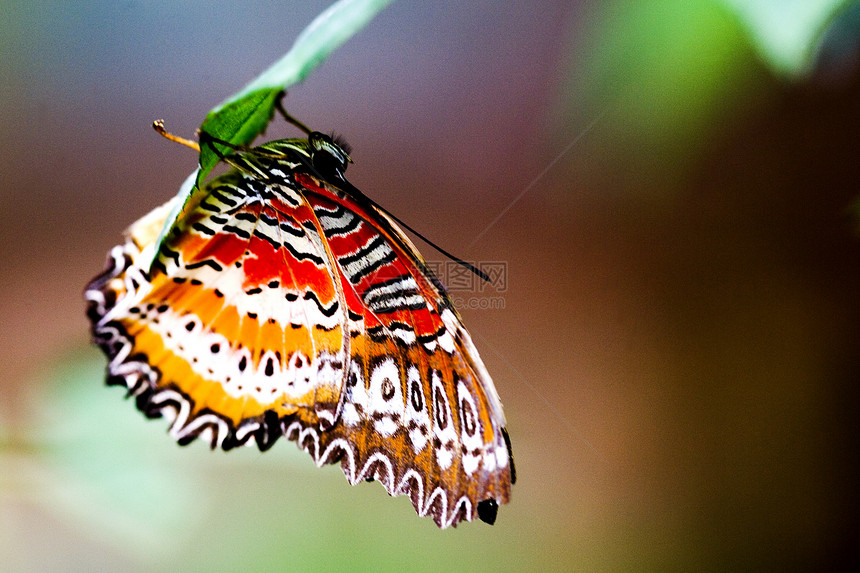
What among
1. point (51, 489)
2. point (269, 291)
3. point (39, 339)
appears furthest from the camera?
point (39, 339)

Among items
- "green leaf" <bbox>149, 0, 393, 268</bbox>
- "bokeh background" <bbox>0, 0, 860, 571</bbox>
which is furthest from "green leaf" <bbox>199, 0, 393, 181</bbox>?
"bokeh background" <bbox>0, 0, 860, 571</bbox>

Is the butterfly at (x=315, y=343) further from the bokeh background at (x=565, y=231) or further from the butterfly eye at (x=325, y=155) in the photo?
the bokeh background at (x=565, y=231)

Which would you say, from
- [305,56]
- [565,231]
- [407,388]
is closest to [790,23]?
[305,56]

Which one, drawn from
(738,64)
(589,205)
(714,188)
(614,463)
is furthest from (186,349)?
(714,188)

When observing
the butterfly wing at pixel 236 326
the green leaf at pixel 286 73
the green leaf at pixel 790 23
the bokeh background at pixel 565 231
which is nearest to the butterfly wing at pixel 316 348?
the butterfly wing at pixel 236 326

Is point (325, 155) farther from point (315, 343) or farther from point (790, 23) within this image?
point (790, 23)

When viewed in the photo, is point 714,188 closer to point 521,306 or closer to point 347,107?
point 521,306
